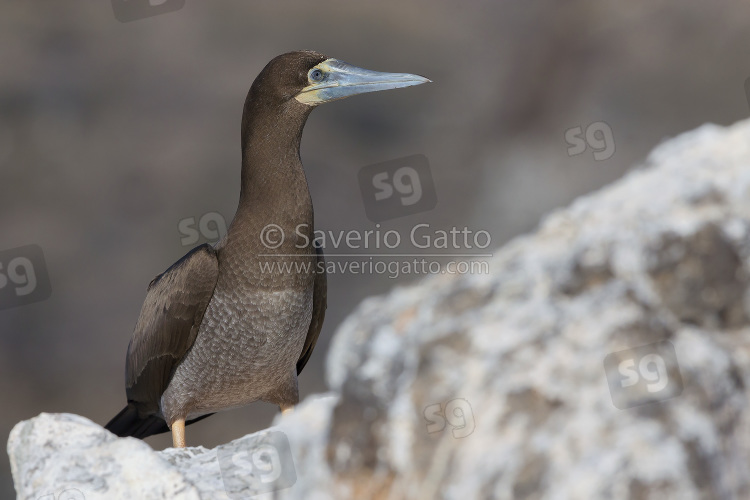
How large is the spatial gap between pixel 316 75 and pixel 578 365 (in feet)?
6.98

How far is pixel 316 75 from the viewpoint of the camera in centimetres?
365

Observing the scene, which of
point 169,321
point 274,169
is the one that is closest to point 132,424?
point 169,321

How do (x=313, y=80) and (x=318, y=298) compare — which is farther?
(x=318, y=298)

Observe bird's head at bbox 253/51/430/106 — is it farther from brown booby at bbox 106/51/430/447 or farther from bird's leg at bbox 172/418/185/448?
bird's leg at bbox 172/418/185/448

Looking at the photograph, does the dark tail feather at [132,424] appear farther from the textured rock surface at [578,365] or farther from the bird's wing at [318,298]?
the textured rock surface at [578,365]

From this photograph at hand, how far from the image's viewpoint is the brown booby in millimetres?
3570

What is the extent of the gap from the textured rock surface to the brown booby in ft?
4.90

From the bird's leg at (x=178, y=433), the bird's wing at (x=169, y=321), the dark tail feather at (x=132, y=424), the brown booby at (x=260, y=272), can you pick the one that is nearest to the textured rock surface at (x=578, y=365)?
the brown booby at (x=260, y=272)

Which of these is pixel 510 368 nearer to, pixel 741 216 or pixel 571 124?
pixel 741 216

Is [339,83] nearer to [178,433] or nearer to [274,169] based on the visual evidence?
[274,169]

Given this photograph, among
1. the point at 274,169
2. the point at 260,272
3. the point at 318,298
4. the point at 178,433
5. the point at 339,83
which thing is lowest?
the point at 178,433

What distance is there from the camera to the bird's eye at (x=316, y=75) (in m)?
3.63

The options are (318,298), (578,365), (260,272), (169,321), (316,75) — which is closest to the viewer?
(578,365)

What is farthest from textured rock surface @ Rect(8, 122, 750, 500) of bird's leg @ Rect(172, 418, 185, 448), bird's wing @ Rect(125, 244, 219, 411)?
bird's leg @ Rect(172, 418, 185, 448)
